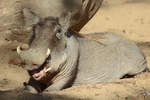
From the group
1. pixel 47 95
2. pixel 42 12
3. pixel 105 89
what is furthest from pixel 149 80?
pixel 42 12

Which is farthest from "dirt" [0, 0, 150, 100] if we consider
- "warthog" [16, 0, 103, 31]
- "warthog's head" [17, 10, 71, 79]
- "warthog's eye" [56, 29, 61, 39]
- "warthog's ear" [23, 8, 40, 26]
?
"warthog's ear" [23, 8, 40, 26]

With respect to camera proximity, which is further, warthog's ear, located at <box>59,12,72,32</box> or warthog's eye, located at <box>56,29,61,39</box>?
warthog's ear, located at <box>59,12,72,32</box>

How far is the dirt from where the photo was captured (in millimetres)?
4277

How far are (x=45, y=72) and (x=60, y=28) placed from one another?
0.53 metres

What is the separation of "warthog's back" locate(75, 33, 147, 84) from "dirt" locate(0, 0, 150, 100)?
0.20 metres

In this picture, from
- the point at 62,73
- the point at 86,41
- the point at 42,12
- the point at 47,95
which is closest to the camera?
the point at 47,95

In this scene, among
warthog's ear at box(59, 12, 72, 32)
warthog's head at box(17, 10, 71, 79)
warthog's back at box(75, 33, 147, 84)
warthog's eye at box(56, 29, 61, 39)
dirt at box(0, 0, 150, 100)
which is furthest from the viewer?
warthog's back at box(75, 33, 147, 84)

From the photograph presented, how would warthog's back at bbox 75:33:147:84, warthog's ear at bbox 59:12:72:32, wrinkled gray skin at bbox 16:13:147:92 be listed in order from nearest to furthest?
wrinkled gray skin at bbox 16:13:147:92, warthog's ear at bbox 59:12:72:32, warthog's back at bbox 75:33:147:84

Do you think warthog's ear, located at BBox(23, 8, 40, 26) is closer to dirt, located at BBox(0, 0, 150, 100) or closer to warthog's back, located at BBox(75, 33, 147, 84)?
warthog's back, located at BBox(75, 33, 147, 84)

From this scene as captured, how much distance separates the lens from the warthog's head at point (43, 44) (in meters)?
4.41

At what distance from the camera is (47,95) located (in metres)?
4.18

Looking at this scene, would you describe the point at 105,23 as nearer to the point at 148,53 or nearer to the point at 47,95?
the point at 148,53

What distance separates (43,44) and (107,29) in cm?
358

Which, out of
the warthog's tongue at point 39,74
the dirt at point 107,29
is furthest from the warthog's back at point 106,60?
the warthog's tongue at point 39,74
